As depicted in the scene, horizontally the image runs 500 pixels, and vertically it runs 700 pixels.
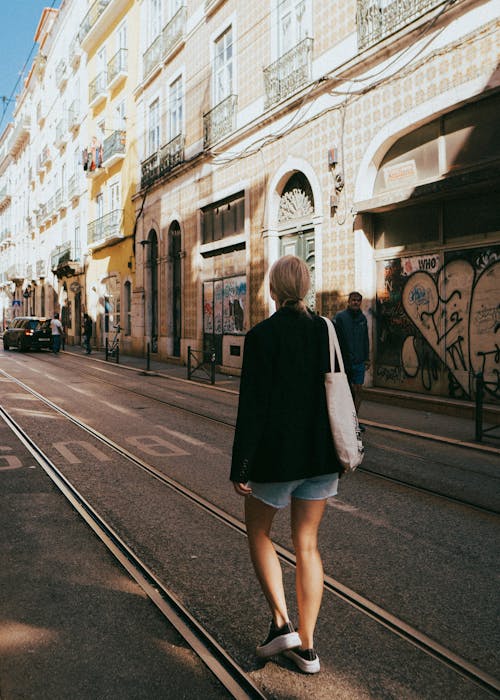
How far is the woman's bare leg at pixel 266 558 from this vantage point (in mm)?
2750

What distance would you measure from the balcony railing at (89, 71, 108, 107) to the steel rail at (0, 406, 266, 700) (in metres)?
26.8

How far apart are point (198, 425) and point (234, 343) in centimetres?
816

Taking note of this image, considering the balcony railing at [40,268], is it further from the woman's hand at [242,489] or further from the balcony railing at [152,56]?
the woman's hand at [242,489]

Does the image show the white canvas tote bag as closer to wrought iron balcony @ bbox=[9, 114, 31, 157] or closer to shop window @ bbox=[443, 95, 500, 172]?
shop window @ bbox=[443, 95, 500, 172]

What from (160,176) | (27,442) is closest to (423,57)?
(27,442)

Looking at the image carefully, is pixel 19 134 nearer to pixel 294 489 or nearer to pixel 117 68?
pixel 117 68

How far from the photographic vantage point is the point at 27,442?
7.53 m

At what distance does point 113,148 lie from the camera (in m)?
27.1

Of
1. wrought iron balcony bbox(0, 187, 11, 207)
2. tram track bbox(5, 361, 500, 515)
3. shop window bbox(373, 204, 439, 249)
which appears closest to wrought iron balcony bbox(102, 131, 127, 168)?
shop window bbox(373, 204, 439, 249)

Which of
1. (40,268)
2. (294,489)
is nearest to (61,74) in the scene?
(40,268)

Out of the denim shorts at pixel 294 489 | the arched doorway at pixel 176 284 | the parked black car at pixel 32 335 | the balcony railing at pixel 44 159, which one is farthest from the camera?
the balcony railing at pixel 44 159

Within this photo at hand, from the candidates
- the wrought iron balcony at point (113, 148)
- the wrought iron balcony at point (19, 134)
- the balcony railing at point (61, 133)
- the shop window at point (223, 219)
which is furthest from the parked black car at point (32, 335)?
the wrought iron balcony at point (19, 134)

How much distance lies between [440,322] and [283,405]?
8515mm

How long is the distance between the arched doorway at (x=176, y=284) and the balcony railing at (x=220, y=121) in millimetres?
3934
